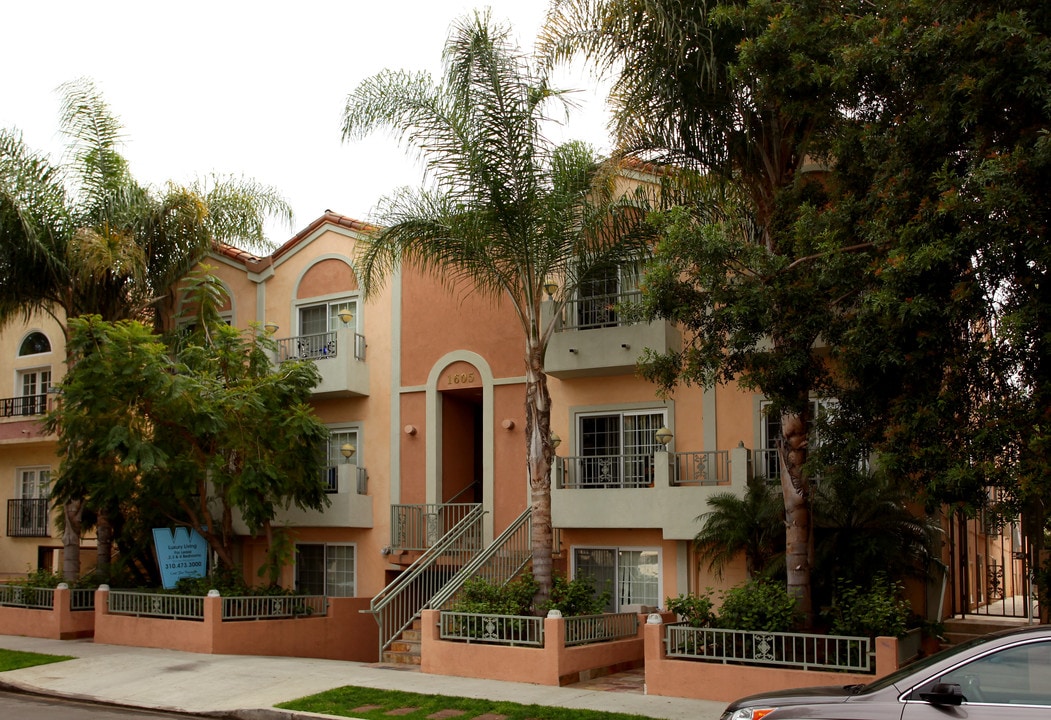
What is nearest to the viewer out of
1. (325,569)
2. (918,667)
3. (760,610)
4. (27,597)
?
(918,667)

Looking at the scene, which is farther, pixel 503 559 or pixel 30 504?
pixel 30 504

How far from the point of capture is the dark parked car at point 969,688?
678 cm

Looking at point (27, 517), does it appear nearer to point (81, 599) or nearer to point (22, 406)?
point (22, 406)

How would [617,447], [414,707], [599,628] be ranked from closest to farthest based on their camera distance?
[414,707], [599,628], [617,447]

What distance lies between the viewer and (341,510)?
2123 centimetres

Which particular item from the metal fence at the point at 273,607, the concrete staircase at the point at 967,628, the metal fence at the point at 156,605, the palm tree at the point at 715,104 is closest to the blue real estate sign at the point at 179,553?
the metal fence at the point at 156,605

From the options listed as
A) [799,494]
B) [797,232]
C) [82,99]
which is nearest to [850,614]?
[799,494]

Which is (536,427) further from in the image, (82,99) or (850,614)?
(82,99)

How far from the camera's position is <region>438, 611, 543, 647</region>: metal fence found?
1463cm

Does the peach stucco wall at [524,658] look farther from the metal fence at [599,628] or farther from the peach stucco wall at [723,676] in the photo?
the peach stucco wall at [723,676]

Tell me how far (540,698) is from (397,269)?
36.1 feet

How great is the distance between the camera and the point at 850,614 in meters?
12.8

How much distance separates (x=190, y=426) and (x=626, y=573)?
7.99 metres

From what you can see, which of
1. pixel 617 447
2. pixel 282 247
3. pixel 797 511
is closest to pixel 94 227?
pixel 282 247
